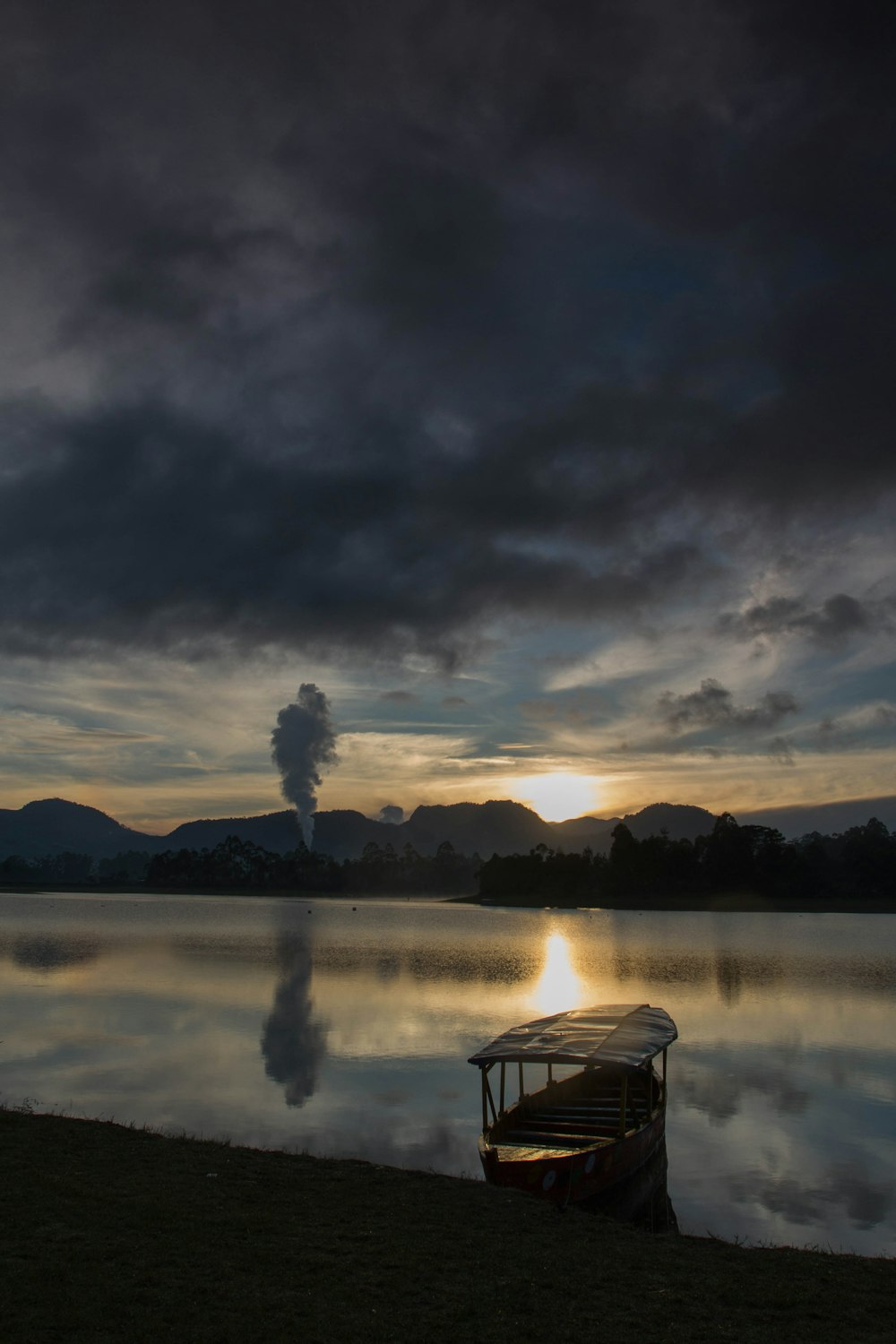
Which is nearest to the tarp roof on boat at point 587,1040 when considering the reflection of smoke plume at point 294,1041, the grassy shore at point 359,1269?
the grassy shore at point 359,1269

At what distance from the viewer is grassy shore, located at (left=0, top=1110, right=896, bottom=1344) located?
43.4 ft

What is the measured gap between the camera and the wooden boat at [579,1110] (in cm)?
2133

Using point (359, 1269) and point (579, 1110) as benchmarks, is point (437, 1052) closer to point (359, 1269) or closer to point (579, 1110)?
point (579, 1110)

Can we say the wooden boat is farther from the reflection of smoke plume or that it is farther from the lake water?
the reflection of smoke plume

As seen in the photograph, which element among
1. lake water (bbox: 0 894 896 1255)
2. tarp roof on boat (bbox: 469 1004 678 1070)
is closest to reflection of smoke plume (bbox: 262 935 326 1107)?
lake water (bbox: 0 894 896 1255)

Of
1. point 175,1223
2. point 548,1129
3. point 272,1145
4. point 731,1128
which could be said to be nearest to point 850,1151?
point 731,1128

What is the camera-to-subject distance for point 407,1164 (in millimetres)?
24672

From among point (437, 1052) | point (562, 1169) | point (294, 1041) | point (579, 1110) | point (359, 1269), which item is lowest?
point (437, 1052)

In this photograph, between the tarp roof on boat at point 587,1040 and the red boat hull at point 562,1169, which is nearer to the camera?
the red boat hull at point 562,1169

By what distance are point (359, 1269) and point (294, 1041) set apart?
2882 centimetres

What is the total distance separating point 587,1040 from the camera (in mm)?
27734

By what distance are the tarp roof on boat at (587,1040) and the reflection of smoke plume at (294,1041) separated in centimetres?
854

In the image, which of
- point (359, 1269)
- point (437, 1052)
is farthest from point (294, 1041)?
point (359, 1269)

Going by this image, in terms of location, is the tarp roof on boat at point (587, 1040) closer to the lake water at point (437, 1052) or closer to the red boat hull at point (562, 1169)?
the red boat hull at point (562, 1169)
